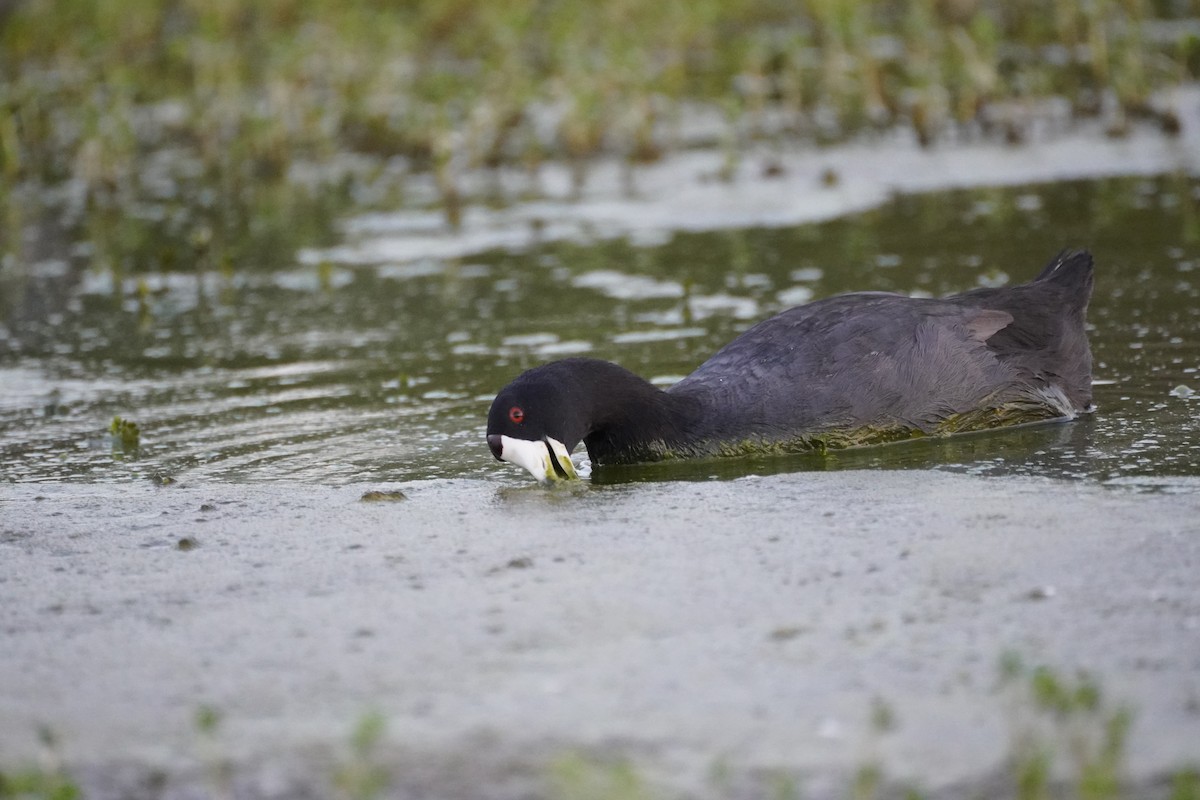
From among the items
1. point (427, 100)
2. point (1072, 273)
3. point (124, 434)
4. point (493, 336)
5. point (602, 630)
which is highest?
point (427, 100)

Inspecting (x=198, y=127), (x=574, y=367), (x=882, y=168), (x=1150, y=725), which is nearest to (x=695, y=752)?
(x=1150, y=725)

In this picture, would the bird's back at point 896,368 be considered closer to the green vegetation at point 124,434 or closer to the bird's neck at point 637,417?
the bird's neck at point 637,417

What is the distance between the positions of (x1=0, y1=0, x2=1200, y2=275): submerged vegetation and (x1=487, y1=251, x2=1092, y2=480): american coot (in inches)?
215

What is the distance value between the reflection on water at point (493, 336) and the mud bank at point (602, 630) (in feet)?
2.12

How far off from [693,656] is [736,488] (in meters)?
1.63

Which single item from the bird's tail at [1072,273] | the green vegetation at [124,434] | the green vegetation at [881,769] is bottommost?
the green vegetation at [881,769]

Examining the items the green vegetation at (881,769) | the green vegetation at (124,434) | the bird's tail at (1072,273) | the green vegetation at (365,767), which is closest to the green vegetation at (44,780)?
the green vegetation at (881,769)

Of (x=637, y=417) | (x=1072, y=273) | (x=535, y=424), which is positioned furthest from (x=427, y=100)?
(x=535, y=424)

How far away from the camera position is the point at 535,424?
18.8 ft

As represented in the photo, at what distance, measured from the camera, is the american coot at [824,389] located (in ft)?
19.2

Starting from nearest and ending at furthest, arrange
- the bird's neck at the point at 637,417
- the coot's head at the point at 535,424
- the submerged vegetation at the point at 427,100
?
the coot's head at the point at 535,424 → the bird's neck at the point at 637,417 → the submerged vegetation at the point at 427,100

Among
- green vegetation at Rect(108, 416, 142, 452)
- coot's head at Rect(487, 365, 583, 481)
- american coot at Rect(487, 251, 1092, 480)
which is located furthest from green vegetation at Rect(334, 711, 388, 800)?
green vegetation at Rect(108, 416, 142, 452)

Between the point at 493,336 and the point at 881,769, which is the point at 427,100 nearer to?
the point at 493,336

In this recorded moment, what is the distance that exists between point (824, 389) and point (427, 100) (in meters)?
9.55
